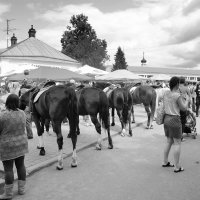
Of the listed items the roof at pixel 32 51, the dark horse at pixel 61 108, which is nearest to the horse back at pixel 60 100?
the dark horse at pixel 61 108

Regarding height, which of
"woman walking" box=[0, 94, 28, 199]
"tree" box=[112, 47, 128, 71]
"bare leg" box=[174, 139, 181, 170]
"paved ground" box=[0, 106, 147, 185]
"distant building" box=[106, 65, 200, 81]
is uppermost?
"tree" box=[112, 47, 128, 71]

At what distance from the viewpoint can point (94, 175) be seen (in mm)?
5629

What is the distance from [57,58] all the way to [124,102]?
36.4 meters

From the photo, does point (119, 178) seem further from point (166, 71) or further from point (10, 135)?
point (166, 71)

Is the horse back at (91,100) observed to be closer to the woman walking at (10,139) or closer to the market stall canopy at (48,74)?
the market stall canopy at (48,74)

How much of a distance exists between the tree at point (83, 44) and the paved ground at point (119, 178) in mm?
49997

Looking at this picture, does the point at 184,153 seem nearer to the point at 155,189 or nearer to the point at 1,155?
the point at 155,189

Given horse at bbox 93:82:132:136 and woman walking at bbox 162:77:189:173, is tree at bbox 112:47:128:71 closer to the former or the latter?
horse at bbox 93:82:132:136

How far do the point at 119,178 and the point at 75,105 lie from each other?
77.9 inches

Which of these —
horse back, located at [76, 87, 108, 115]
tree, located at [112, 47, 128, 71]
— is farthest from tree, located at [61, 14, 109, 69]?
horse back, located at [76, 87, 108, 115]

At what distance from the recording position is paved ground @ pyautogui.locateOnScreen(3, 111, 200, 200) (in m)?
4.60

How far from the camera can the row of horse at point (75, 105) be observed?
6.42m

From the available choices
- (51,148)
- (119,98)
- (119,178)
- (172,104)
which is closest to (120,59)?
(119,98)

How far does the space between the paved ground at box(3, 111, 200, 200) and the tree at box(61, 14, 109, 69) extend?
49997 mm
